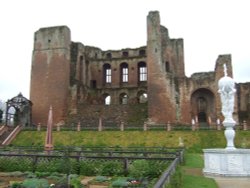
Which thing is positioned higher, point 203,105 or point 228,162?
point 203,105

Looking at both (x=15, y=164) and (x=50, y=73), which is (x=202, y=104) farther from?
(x=15, y=164)

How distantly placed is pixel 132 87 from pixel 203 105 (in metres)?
11.1

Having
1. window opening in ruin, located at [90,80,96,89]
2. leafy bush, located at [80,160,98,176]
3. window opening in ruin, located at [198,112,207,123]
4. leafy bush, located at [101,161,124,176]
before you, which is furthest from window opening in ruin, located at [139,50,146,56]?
leafy bush, located at [101,161,124,176]

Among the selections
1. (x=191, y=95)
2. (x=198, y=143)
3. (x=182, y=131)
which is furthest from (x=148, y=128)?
(x=191, y=95)

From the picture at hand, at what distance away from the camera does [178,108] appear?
36094mm

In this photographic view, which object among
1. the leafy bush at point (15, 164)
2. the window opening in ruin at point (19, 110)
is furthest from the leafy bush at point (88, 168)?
the window opening in ruin at point (19, 110)

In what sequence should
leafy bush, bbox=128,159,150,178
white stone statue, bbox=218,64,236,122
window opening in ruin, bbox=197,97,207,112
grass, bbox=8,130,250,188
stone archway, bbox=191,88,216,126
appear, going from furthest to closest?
window opening in ruin, bbox=197,97,207,112 → stone archway, bbox=191,88,216,126 → grass, bbox=8,130,250,188 → white stone statue, bbox=218,64,236,122 → leafy bush, bbox=128,159,150,178

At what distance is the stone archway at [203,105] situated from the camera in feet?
127

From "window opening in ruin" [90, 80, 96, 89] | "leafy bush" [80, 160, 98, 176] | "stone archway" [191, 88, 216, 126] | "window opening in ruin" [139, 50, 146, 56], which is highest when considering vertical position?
"window opening in ruin" [139, 50, 146, 56]

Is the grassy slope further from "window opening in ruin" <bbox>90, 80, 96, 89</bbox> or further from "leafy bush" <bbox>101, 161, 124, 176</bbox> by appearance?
"window opening in ruin" <bbox>90, 80, 96, 89</bbox>

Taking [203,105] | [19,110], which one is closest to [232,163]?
[19,110]

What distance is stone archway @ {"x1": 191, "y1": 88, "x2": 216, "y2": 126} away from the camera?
38.6m

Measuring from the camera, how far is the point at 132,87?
151ft

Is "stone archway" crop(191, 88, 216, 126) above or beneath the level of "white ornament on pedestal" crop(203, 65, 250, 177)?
above
